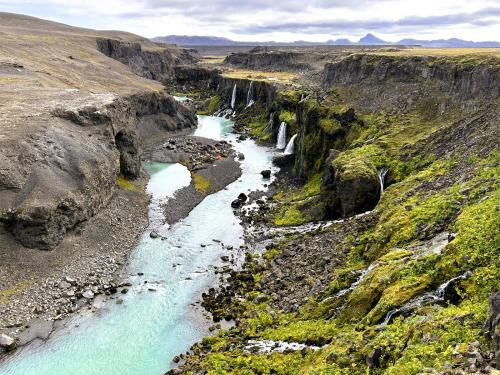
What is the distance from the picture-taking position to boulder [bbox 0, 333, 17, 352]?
114 ft

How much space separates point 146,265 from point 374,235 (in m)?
25.1

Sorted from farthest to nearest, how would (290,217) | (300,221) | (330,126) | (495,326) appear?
(330,126), (290,217), (300,221), (495,326)

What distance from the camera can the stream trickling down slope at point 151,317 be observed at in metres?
34.2

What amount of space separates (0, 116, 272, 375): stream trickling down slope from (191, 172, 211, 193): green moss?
27.6ft

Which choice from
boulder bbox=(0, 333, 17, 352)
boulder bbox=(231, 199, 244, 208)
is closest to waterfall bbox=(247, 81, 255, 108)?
boulder bbox=(231, 199, 244, 208)

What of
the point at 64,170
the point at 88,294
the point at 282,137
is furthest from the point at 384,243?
the point at 282,137

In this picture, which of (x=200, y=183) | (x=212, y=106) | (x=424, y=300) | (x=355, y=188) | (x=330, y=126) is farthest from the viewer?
(x=212, y=106)

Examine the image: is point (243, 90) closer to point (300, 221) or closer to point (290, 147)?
point (290, 147)

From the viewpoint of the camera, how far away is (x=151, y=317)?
3997 centimetres

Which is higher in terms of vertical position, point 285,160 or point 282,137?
point 282,137

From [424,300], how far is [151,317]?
971 inches

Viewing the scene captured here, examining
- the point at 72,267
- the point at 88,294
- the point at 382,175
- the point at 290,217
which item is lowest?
the point at 88,294

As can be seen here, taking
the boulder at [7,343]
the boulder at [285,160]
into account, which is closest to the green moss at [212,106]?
the boulder at [285,160]

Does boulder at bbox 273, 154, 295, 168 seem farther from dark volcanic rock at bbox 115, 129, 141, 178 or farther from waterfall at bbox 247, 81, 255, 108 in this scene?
waterfall at bbox 247, 81, 255, 108
